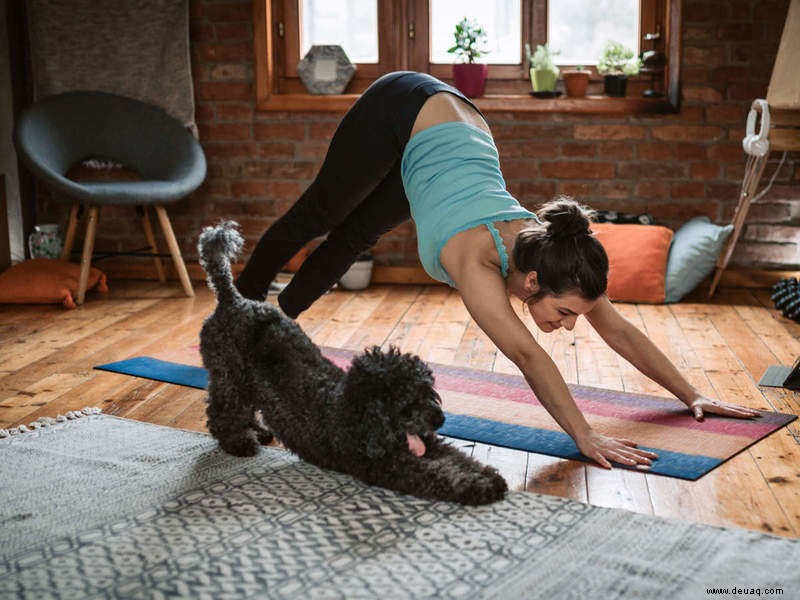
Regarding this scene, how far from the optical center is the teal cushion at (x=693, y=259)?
371 centimetres

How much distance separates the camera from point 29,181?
4367 mm

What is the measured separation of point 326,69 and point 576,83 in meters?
1.19

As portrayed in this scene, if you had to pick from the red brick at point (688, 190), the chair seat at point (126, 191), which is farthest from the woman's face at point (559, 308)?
the red brick at point (688, 190)

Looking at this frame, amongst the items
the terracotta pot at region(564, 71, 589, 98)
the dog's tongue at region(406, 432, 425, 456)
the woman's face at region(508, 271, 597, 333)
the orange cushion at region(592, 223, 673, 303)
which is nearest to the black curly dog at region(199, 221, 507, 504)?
the dog's tongue at region(406, 432, 425, 456)

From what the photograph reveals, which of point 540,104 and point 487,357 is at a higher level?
point 540,104

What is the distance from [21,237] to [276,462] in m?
2.95

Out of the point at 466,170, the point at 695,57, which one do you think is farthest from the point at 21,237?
the point at 695,57

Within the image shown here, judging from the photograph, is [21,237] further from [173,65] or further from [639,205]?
[639,205]

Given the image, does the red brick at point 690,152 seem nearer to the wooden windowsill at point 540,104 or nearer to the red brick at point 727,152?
the red brick at point 727,152

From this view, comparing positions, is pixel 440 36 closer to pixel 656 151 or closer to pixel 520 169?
pixel 520 169

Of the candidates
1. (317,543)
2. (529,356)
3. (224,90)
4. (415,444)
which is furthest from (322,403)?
(224,90)

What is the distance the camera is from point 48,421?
217cm

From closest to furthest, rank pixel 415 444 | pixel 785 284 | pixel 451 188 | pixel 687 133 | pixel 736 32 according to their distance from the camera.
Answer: pixel 415 444, pixel 451 188, pixel 785 284, pixel 736 32, pixel 687 133

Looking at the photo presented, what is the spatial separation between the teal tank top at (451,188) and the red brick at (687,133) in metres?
2.04
